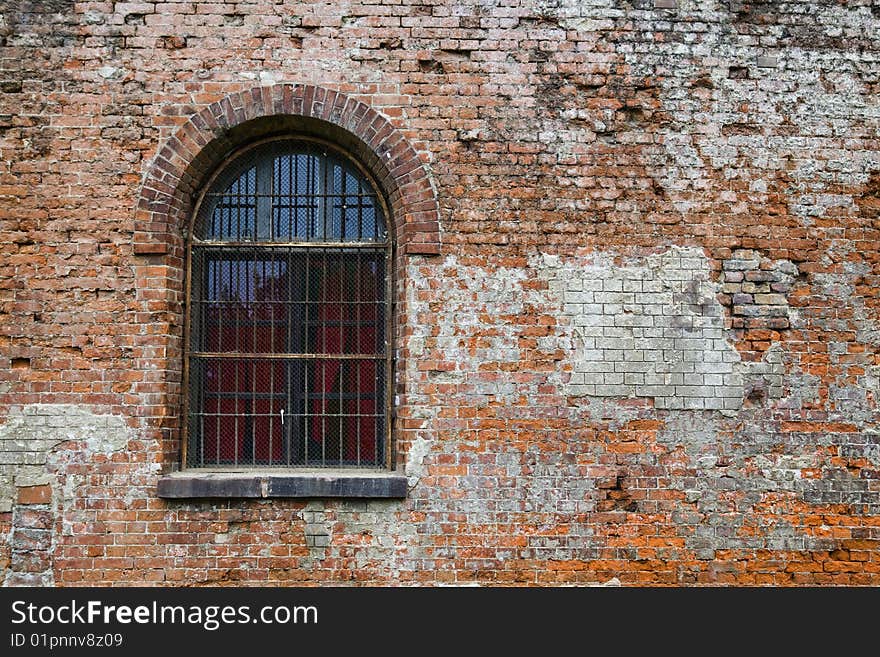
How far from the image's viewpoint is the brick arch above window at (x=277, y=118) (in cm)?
543

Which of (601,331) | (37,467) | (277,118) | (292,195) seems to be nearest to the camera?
(37,467)

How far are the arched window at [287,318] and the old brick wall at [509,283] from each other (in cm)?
22

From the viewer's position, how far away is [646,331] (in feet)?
17.9

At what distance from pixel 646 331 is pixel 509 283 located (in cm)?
98

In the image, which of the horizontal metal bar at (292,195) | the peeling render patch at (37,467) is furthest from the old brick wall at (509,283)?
the horizontal metal bar at (292,195)

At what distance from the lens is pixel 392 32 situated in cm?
555

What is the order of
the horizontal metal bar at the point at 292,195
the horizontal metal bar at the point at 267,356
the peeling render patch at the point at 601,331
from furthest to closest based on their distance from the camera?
the horizontal metal bar at the point at 292,195 < the horizontal metal bar at the point at 267,356 < the peeling render patch at the point at 601,331

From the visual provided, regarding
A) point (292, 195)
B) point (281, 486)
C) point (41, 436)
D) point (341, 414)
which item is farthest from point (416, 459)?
point (41, 436)

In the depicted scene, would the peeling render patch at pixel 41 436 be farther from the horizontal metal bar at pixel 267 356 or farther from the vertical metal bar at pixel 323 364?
the vertical metal bar at pixel 323 364

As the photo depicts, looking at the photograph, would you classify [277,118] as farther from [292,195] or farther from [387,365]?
[387,365]

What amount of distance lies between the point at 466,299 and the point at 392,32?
191 centimetres

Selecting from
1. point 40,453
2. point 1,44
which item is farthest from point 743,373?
point 1,44

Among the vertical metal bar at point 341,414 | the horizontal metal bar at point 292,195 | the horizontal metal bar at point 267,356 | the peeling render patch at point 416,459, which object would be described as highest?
the horizontal metal bar at point 292,195

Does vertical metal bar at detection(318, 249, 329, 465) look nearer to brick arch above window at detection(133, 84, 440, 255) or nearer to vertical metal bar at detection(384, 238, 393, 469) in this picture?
vertical metal bar at detection(384, 238, 393, 469)
